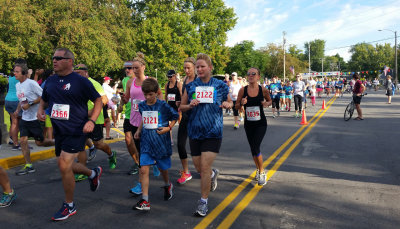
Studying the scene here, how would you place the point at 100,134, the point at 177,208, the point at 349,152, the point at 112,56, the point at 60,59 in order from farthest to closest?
the point at 112,56, the point at 349,152, the point at 100,134, the point at 177,208, the point at 60,59

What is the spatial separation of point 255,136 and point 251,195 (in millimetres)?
1015

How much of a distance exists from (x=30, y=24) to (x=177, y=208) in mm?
22238

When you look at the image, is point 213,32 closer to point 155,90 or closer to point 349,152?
point 349,152

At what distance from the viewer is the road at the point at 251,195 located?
3990mm

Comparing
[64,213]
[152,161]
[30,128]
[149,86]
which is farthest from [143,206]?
[30,128]

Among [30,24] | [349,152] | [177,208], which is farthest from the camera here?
[30,24]

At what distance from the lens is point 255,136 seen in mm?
5523

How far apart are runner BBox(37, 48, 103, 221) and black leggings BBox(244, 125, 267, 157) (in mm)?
2496

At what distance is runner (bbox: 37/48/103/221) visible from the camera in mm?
4125

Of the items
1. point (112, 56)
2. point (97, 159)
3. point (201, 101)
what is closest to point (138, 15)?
point (112, 56)

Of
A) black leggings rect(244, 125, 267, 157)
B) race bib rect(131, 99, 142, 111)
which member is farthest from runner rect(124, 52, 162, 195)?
black leggings rect(244, 125, 267, 157)

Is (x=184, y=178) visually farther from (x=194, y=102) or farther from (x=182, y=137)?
(x=194, y=102)

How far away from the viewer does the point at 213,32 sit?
49844 mm

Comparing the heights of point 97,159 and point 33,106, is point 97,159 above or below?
below
